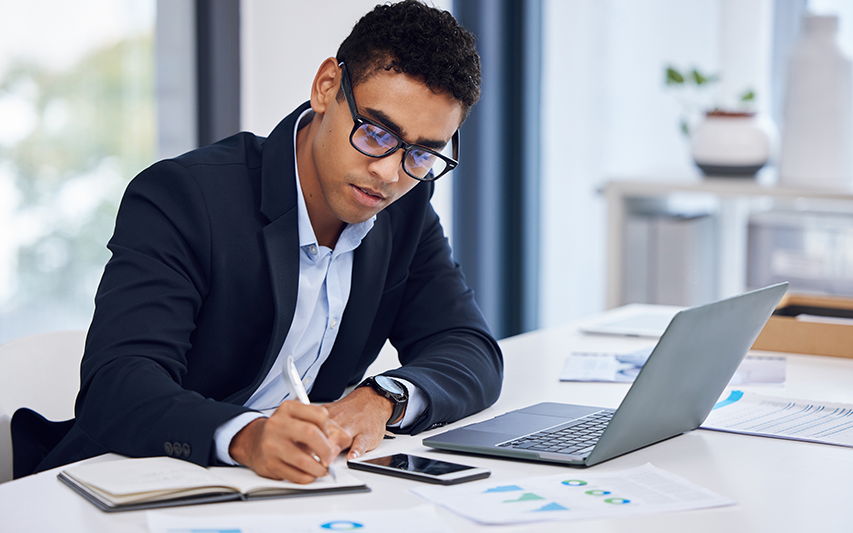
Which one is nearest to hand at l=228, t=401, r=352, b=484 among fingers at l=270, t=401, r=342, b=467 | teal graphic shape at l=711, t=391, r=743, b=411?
fingers at l=270, t=401, r=342, b=467

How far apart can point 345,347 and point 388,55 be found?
475 mm

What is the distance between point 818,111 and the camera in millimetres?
2711

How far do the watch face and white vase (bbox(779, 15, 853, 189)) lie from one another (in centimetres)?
201

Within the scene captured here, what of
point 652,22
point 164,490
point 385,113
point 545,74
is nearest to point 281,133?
point 385,113

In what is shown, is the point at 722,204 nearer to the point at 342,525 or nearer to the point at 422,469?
the point at 422,469

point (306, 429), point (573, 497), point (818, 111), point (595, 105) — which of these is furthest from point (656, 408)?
point (595, 105)

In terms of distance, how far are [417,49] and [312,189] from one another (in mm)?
290

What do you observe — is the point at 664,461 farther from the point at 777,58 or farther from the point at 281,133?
the point at 777,58

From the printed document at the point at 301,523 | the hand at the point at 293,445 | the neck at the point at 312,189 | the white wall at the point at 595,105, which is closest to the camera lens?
the printed document at the point at 301,523

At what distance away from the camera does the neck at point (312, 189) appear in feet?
4.56

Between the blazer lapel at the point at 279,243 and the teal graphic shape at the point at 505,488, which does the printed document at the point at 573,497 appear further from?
the blazer lapel at the point at 279,243

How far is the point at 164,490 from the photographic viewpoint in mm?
864

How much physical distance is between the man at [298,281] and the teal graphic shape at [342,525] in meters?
0.13

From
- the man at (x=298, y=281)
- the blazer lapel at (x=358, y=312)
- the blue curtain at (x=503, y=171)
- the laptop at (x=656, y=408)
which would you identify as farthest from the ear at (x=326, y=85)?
the blue curtain at (x=503, y=171)
